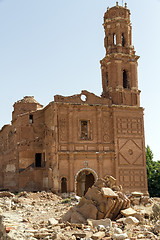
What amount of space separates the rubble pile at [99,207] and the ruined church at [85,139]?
1397 cm

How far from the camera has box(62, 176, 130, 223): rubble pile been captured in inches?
530

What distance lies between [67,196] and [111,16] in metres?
19.3

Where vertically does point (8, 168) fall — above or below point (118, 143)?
below

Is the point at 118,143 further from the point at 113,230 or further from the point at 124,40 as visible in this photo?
the point at 113,230

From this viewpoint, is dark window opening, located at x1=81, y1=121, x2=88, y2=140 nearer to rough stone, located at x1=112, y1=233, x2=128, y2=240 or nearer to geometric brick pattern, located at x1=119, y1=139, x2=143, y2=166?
geometric brick pattern, located at x1=119, y1=139, x2=143, y2=166

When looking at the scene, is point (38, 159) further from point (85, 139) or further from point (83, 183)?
point (83, 183)

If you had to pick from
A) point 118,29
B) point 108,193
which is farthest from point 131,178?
point 108,193

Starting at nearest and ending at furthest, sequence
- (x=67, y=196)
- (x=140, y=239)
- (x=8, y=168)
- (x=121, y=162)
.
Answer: (x=140, y=239) → (x=67, y=196) → (x=121, y=162) → (x=8, y=168)

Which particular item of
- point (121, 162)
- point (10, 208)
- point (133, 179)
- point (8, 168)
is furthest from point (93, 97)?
point (10, 208)

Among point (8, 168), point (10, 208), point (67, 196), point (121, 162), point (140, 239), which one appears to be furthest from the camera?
point (8, 168)

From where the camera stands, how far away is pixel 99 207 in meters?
13.8

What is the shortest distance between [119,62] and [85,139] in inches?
353

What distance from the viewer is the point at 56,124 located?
2916cm

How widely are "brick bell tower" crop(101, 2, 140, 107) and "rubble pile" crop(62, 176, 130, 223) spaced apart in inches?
727
